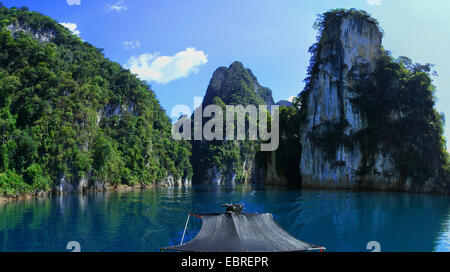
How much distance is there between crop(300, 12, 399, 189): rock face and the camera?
106 ft

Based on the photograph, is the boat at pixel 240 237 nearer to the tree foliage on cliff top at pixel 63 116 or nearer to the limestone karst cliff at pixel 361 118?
the tree foliage on cliff top at pixel 63 116

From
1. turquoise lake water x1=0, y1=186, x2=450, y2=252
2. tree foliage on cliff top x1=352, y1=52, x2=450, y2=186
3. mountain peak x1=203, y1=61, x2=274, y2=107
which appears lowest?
turquoise lake water x1=0, y1=186, x2=450, y2=252

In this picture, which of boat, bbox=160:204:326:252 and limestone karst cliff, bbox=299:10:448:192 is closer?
boat, bbox=160:204:326:252

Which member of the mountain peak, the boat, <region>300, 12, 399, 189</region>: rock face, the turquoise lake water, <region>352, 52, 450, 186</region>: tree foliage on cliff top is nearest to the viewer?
the boat

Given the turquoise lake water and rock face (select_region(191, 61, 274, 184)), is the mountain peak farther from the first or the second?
the turquoise lake water

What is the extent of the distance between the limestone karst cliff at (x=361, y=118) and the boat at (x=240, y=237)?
2702 cm

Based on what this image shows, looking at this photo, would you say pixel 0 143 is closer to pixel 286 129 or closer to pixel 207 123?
pixel 286 129

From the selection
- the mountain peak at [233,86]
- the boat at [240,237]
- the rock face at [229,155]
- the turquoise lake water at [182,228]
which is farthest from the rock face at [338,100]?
the mountain peak at [233,86]

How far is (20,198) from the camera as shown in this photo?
24.3 m

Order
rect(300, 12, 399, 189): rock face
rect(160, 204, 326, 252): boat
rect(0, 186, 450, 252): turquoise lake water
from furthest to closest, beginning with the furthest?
rect(300, 12, 399, 189): rock face, rect(0, 186, 450, 252): turquoise lake water, rect(160, 204, 326, 252): boat

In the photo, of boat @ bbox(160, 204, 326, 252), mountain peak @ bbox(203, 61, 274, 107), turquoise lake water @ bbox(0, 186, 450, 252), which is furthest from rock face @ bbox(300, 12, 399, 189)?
mountain peak @ bbox(203, 61, 274, 107)

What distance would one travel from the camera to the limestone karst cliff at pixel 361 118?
29281mm

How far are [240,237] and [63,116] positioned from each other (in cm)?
3126
